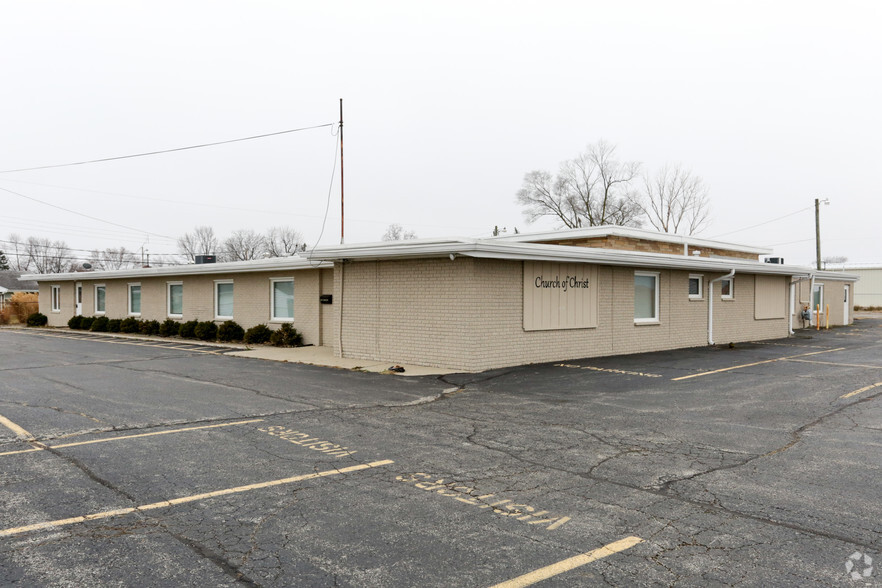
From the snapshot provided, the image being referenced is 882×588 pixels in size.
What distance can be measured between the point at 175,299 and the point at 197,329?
3.79 meters

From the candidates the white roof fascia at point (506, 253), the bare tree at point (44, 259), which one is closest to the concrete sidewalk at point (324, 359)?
the white roof fascia at point (506, 253)

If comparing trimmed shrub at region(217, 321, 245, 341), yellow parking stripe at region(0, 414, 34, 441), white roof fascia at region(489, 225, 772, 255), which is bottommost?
yellow parking stripe at region(0, 414, 34, 441)

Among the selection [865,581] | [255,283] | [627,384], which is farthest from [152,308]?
[865,581]

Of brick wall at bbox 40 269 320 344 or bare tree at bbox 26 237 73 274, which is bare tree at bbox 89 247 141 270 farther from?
brick wall at bbox 40 269 320 344

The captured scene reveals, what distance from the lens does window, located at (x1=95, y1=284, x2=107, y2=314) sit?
2935 cm

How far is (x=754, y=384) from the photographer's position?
1129 cm

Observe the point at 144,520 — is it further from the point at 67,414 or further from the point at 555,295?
the point at 555,295

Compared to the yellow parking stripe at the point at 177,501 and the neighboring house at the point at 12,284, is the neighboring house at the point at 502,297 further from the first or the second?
the neighboring house at the point at 12,284

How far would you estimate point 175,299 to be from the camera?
25344 millimetres

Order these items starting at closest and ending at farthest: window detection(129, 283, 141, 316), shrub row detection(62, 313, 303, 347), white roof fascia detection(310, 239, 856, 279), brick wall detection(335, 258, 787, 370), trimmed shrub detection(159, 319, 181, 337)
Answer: white roof fascia detection(310, 239, 856, 279), brick wall detection(335, 258, 787, 370), shrub row detection(62, 313, 303, 347), trimmed shrub detection(159, 319, 181, 337), window detection(129, 283, 141, 316)

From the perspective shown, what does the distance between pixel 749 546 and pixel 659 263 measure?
13.0 metres

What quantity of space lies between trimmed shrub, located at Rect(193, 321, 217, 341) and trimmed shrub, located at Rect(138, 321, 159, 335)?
3766mm

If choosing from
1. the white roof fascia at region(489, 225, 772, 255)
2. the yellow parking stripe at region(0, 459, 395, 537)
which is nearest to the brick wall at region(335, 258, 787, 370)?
the white roof fascia at region(489, 225, 772, 255)

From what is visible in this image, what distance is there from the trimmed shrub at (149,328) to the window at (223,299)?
11.6ft
